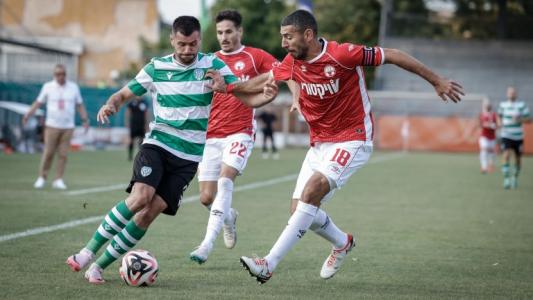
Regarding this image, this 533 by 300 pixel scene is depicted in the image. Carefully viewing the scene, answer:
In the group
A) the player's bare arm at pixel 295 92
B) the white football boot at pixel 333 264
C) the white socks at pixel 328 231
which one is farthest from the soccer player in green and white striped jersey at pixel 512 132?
the player's bare arm at pixel 295 92

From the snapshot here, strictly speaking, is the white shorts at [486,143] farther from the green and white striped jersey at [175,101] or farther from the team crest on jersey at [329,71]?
the green and white striped jersey at [175,101]

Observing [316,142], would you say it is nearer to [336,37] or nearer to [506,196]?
[506,196]

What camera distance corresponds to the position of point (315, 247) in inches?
376

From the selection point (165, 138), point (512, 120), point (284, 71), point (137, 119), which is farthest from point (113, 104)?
point (137, 119)

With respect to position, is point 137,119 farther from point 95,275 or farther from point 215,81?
point 95,275

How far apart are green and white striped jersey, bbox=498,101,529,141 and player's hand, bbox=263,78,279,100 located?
48.3 ft

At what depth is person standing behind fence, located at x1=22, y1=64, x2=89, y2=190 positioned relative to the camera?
648 inches

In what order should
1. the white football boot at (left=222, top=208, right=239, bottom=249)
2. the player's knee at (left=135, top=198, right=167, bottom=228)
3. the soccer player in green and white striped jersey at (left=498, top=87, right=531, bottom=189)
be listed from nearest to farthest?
1. the player's knee at (left=135, top=198, right=167, bottom=228)
2. the white football boot at (left=222, top=208, right=239, bottom=249)
3. the soccer player in green and white striped jersey at (left=498, top=87, right=531, bottom=189)

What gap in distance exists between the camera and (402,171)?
84.3 ft

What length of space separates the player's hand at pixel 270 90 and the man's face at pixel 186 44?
0.67m

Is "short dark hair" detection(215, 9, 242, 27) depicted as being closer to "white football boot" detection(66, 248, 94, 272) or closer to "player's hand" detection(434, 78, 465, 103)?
"player's hand" detection(434, 78, 465, 103)

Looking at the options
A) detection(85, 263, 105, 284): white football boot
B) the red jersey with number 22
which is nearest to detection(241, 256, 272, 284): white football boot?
detection(85, 263, 105, 284): white football boot

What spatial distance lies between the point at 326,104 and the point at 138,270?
2.15 meters

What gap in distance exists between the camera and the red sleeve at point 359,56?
7.10 meters
